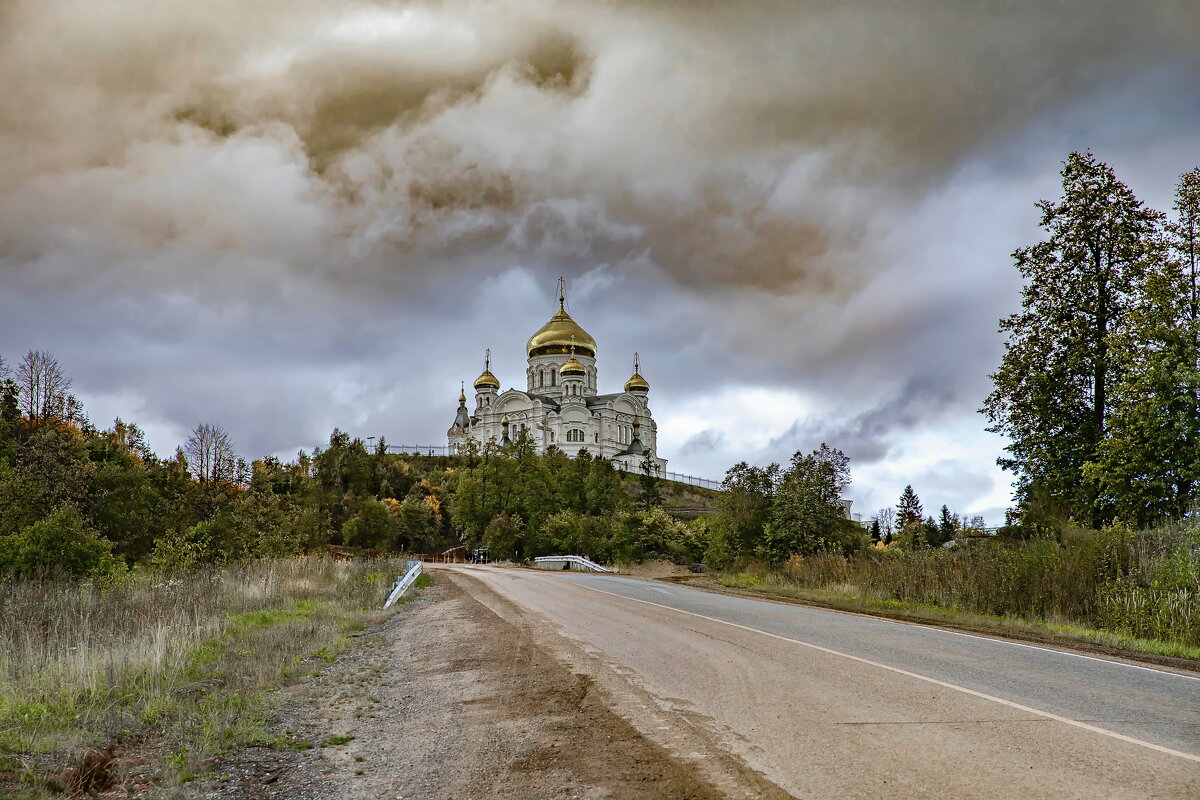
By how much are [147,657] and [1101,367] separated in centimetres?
2486

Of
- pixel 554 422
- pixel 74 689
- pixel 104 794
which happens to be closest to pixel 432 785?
pixel 104 794

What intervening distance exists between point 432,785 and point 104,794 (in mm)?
2382

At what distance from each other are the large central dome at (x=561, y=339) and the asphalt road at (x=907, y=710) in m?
102

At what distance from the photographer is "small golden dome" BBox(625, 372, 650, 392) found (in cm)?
11856

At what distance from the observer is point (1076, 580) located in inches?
645

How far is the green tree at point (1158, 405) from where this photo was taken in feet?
65.6

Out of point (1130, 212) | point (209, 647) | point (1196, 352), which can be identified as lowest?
point (209, 647)

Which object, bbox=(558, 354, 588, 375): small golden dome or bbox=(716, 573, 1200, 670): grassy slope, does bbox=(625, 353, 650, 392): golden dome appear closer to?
bbox=(558, 354, 588, 375): small golden dome

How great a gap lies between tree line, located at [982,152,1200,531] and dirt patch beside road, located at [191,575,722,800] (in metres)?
16.8

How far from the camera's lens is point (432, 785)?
614cm

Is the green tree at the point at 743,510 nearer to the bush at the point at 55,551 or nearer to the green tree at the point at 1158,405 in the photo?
the green tree at the point at 1158,405

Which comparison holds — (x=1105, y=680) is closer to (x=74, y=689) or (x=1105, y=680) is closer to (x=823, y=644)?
(x=823, y=644)

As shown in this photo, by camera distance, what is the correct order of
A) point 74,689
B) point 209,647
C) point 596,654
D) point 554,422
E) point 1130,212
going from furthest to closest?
1. point 554,422
2. point 1130,212
3. point 209,647
4. point 596,654
5. point 74,689

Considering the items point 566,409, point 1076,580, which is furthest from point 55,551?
point 566,409
